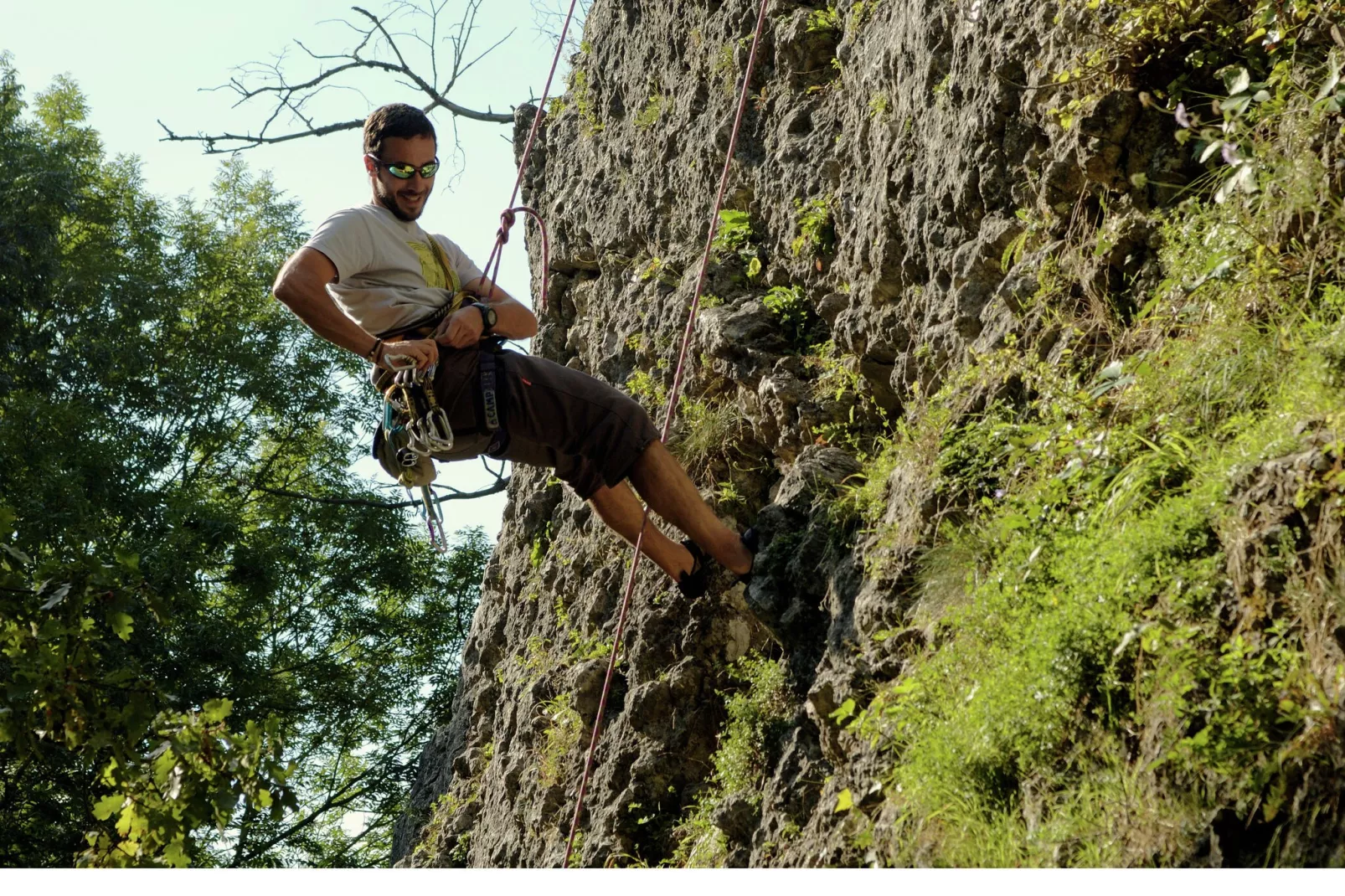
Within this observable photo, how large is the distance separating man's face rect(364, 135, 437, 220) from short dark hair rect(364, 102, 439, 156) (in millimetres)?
20

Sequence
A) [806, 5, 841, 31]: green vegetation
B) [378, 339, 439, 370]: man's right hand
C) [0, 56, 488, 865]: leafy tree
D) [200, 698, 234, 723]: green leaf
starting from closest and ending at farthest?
[200, 698, 234, 723]: green leaf, [378, 339, 439, 370]: man's right hand, [806, 5, 841, 31]: green vegetation, [0, 56, 488, 865]: leafy tree

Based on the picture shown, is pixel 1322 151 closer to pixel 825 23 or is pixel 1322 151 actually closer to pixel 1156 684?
pixel 1156 684

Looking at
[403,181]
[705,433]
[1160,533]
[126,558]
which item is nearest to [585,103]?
[705,433]

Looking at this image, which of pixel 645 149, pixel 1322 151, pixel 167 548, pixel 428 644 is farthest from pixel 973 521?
pixel 428 644

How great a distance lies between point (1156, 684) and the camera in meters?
3.22

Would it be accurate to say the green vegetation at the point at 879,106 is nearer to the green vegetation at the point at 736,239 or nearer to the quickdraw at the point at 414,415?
the green vegetation at the point at 736,239

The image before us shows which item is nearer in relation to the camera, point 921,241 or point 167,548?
point 921,241

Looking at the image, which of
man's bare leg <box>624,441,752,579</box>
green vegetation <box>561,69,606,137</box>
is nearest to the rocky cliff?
man's bare leg <box>624,441,752,579</box>

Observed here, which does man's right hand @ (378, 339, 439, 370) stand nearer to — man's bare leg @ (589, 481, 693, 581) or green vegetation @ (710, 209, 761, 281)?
man's bare leg @ (589, 481, 693, 581)

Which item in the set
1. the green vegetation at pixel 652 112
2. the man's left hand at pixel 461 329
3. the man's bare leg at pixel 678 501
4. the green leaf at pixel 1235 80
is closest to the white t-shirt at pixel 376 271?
the man's left hand at pixel 461 329

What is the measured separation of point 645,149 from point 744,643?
340cm

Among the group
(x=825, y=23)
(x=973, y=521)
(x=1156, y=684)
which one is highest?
(x=825, y=23)

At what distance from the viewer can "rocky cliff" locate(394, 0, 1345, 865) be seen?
3.19m

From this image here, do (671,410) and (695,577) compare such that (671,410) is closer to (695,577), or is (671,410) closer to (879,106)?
(695,577)
